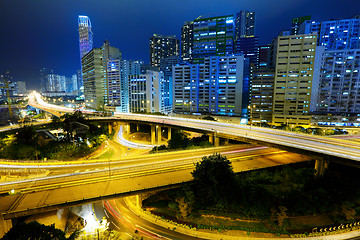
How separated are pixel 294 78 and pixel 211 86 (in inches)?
1415

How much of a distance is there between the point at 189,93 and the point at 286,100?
44.8 m

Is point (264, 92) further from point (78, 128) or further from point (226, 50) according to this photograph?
point (78, 128)

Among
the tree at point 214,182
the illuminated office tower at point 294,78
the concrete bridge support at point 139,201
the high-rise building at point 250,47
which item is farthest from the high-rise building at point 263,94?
the high-rise building at point 250,47

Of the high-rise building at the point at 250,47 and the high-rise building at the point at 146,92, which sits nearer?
the high-rise building at the point at 146,92

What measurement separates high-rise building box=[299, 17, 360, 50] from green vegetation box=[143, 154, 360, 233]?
9777 cm

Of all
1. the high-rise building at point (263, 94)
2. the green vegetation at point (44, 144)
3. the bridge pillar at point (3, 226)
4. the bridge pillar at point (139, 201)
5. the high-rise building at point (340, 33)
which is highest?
the high-rise building at point (340, 33)

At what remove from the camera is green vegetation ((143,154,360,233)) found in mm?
23422

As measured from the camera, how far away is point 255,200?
Result: 2377 centimetres

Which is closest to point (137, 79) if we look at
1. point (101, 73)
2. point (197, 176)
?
point (101, 73)

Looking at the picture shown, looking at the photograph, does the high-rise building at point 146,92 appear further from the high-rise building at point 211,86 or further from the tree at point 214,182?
the tree at point 214,182

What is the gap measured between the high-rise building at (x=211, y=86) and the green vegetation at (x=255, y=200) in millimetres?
65593

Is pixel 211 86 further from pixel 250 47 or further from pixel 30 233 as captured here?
pixel 30 233

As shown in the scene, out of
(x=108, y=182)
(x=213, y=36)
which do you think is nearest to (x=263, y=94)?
(x=213, y=36)

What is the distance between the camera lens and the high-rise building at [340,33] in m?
95.2
